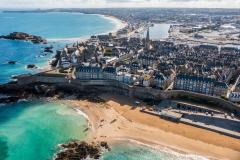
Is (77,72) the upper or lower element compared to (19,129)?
upper

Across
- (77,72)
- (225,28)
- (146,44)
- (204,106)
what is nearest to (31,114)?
(77,72)

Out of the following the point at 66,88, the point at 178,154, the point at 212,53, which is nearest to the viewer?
the point at 178,154

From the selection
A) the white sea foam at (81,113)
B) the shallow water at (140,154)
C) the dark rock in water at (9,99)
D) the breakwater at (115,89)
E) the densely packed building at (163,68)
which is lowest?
the shallow water at (140,154)

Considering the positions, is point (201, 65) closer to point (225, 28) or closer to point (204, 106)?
point (204, 106)

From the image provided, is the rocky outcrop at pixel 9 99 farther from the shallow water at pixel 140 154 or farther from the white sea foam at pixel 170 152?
the white sea foam at pixel 170 152

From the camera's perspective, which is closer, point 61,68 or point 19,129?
point 19,129

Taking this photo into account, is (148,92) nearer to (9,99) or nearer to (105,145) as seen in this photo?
(105,145)

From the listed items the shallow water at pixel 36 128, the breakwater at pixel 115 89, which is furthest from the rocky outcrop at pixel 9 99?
the breakwater at pixel 115 89

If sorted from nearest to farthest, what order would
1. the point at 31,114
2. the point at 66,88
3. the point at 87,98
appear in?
the point at 31,114 < the point at 87,98 < the point at 66,88
